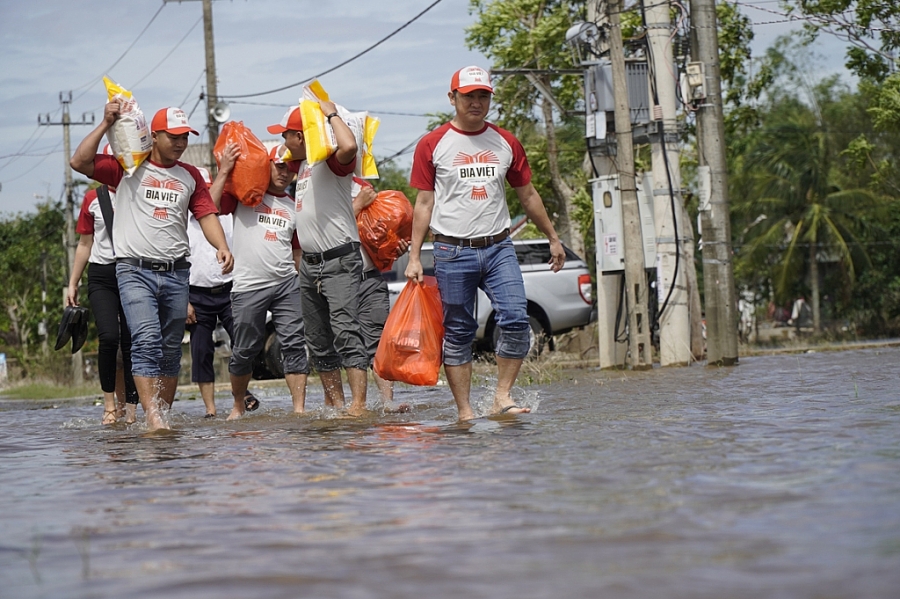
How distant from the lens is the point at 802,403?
6898 millimetres

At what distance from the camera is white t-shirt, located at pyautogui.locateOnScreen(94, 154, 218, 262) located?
756 cm

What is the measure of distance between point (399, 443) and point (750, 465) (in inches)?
76.1

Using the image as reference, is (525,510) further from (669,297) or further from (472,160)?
(669,297)

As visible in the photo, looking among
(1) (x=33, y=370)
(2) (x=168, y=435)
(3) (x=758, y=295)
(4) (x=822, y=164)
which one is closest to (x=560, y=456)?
(2) (x=168, y=435)

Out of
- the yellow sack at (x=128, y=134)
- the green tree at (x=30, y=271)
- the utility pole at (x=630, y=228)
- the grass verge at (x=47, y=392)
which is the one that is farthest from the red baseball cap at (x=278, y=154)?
the green tree at (x=30, y=271)

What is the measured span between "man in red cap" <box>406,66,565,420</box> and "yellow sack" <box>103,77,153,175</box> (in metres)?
1.67

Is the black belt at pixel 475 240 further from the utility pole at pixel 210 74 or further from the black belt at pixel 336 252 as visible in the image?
the utility pole at pixel 210 74

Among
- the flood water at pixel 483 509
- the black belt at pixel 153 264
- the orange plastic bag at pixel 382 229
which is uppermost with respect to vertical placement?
the orange plastic bag at pixel 382 229

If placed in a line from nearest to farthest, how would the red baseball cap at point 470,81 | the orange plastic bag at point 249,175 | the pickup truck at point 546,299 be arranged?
1. the red baseball cap at point 470,81
2. the orange plastic bag at point 249,175
3. the pickup truck at point 546,299

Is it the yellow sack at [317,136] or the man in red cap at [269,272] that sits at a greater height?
the yellow sack at [317,136]

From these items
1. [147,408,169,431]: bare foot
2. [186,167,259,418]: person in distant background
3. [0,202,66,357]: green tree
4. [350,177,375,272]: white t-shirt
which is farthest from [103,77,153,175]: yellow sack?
[0,202,66,357]: green tree

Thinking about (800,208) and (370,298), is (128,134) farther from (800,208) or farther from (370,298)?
(800,208)

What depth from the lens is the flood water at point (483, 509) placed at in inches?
115

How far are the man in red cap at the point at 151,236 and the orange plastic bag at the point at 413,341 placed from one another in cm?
118
